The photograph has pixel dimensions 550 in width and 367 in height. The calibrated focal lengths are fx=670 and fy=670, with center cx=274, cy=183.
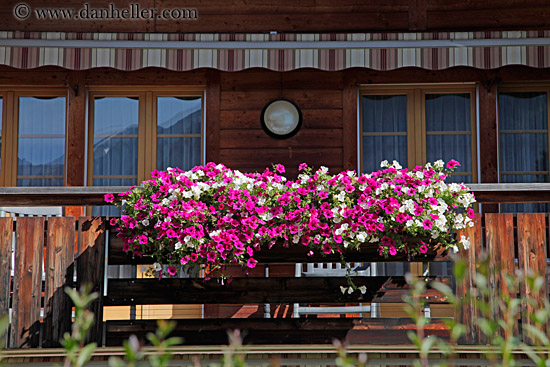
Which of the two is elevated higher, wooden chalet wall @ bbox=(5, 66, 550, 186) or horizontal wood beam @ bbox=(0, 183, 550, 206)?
wooden chalet wall @ bbox=(5, 66, 550, 186)

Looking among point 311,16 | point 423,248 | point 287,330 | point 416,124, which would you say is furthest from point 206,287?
point 311,16

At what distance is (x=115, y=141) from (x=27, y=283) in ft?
9.59

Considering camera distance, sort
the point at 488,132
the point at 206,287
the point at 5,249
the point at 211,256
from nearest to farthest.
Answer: the point at 211,256 → the point at 5,249 → the point at 206,287 → the point at 488,132

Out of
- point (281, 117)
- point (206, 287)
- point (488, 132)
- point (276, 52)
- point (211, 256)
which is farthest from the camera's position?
point (281, 117)

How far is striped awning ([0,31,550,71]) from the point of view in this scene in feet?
18.3

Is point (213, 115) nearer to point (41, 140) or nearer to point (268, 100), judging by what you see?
point (268, 100)

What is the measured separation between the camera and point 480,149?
584cm

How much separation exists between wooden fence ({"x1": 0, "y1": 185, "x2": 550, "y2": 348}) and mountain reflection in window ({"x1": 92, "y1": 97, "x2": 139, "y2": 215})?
8.66 feet

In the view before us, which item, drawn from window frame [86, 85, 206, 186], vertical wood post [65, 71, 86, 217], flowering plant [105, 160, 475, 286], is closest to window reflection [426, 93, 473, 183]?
window frame [86, 85, 206, 186]

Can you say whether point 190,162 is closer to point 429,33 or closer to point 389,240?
point 429,33

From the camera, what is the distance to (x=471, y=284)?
3.32 metres

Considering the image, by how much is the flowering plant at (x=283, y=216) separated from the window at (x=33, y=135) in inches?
117

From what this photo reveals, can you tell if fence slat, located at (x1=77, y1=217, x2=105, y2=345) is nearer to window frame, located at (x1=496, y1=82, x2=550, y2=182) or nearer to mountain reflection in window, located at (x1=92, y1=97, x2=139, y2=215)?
mountain reflection in window, located at (x1=92, y1=97, x2=139, y2=215)

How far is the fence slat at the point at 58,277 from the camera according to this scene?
3.21m
